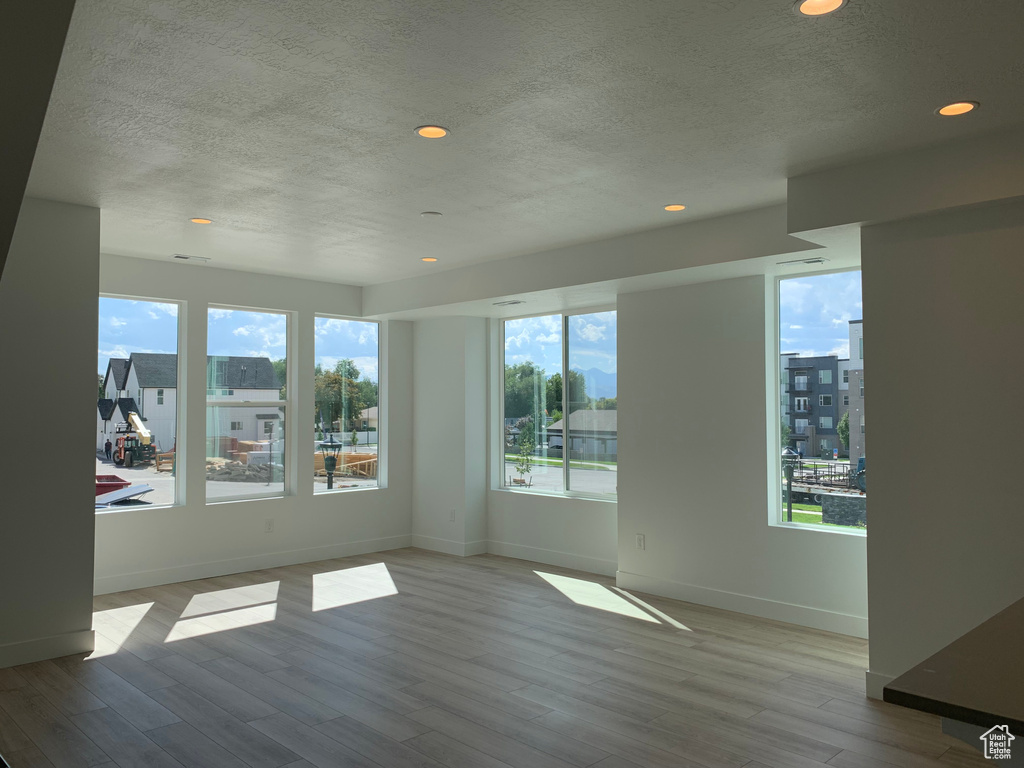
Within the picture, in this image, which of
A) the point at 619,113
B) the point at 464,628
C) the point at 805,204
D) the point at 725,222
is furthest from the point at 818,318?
the point at 464,628

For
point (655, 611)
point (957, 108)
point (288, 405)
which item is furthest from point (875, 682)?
point (288, 405)

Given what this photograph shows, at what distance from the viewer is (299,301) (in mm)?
7254

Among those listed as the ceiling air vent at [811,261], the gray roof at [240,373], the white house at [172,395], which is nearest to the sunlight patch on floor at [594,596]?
the ceiling air vent at [811,261]

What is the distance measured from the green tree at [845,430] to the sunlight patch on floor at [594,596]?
1.75 m

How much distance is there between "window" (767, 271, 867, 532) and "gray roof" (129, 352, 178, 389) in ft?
15.9

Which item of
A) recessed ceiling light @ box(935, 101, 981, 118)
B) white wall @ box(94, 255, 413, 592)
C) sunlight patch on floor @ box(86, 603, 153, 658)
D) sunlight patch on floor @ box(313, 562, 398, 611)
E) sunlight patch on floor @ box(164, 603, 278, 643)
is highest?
recessed ceiling light @ box(935, 101, 981, 118)

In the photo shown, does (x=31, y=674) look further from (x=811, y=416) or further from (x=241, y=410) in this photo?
(x=811, y=416)

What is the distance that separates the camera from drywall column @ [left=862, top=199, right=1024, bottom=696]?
3469 millimetres

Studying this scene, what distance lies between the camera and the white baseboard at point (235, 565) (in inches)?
235

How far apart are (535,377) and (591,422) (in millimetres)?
820

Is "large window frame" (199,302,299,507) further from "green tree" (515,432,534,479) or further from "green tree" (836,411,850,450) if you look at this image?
"green tree" (836,411,850,450)

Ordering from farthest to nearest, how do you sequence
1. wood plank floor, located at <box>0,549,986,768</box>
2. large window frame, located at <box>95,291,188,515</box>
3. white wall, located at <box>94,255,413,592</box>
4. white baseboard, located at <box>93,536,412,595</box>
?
large window frame, located at <box>95,291,188,515</box> → white wall, located at <box>94,255,413,592</box> → white baseboard, located at <box>93,536,412,595</box> → wood plank floor, located at <box>0,549,986,768</box>

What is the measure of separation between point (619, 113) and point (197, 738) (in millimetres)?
3240

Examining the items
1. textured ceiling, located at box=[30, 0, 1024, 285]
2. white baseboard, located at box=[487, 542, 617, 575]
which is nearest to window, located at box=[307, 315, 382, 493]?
white baseboard, located at box=[487, 542, 617, 575]
